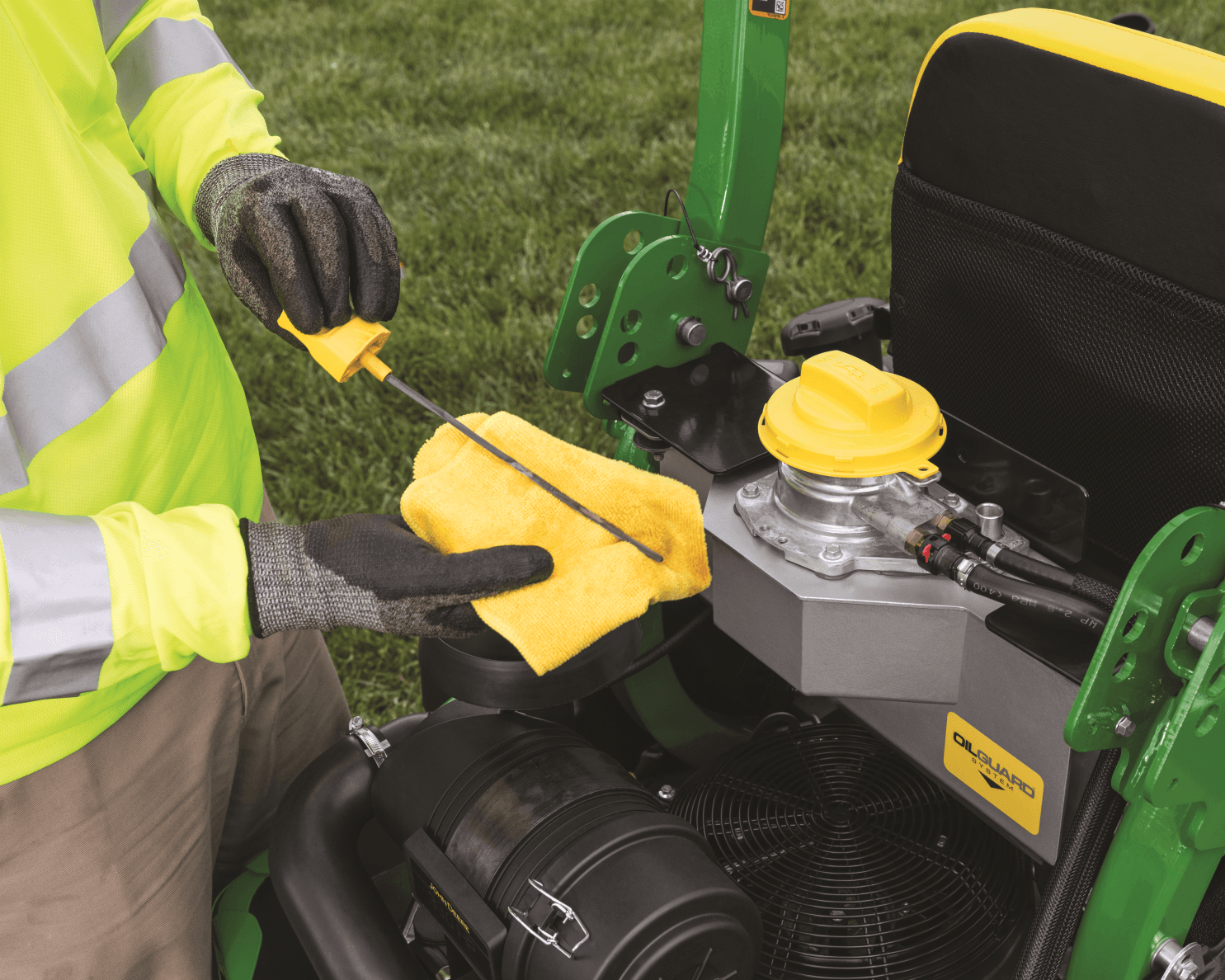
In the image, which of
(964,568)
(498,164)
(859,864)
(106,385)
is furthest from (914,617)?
(498,164)

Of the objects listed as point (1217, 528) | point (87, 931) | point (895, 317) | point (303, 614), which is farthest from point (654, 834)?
point (895, 317)

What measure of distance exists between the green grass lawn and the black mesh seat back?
147cm

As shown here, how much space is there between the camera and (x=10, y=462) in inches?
41.8

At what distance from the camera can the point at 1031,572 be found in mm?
948

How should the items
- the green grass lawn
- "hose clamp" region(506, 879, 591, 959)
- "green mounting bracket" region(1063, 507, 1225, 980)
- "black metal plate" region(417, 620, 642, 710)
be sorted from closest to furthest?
"green mounting bracket" region(1063, 507, 1225, 980), "hose clamp" region(506, 879, 591, 959), "black metal plate" region(417, 620, 642, 710), the green grass lawn

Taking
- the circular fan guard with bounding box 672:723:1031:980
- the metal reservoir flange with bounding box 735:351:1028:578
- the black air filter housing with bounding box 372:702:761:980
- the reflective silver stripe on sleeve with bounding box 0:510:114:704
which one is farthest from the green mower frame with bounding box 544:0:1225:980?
the reflective silver stripe on sleeve with bounding box 0:510:114:704

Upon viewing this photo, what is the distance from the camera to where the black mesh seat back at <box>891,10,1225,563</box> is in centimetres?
104

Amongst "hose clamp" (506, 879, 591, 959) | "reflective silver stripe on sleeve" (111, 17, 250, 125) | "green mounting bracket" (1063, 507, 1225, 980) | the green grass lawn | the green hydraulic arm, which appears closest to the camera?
"green mounting bracket" (1063, 507, 1225, 980)

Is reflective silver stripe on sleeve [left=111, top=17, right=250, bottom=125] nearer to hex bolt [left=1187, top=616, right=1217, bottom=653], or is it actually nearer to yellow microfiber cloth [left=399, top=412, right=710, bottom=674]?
yellow microfiber cloth [left=399, top=412, right=710, bottom=674]

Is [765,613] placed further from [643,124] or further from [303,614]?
[643,124]

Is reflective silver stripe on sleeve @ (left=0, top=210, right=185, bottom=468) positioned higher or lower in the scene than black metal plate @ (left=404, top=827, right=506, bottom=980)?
higher

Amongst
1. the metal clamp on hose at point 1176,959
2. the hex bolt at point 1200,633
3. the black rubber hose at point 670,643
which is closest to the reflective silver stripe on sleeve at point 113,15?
the black rubber hose at point 670,643

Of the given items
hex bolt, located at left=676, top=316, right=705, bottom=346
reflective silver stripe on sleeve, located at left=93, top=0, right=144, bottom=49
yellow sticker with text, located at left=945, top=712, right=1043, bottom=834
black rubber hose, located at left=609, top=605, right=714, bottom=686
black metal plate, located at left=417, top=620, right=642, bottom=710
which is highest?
reflective silver stripe on sleeve, located at left=93, top=0, right=144, bottom=49

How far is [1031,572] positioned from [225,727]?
943 millimetres
